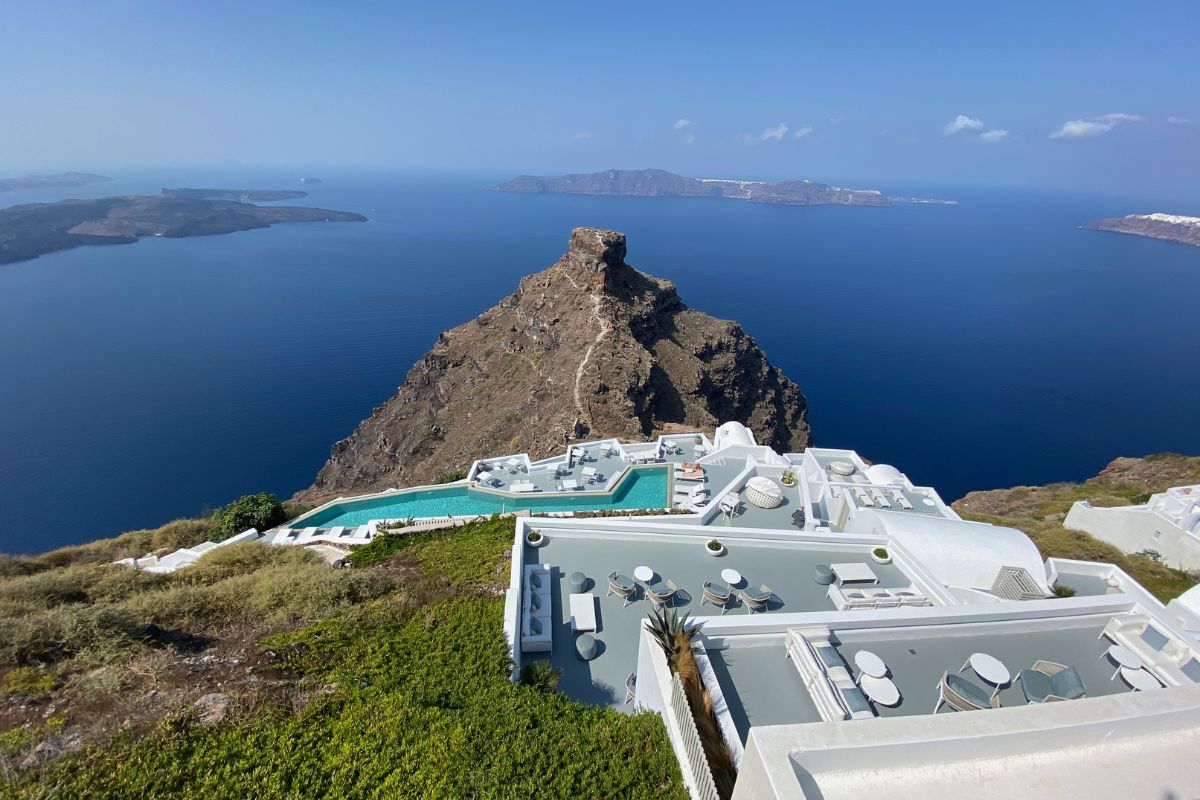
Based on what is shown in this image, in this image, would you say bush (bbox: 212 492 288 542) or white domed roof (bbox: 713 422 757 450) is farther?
white domed roof (bbox: 713 422 757 450)

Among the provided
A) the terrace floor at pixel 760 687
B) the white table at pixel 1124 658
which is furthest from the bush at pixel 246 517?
the white table at pixel 1124 658

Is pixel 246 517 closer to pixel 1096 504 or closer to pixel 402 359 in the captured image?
pixel 1096 504

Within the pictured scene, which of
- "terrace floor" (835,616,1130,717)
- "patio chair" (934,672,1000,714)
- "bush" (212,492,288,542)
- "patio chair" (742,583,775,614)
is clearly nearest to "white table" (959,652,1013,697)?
"terrace floor" (835,616,1130,717)

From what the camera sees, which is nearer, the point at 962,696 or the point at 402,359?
the point at 962,696

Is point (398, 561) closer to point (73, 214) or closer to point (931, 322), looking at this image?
point (931, 322)


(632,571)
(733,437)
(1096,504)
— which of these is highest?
(632,571)

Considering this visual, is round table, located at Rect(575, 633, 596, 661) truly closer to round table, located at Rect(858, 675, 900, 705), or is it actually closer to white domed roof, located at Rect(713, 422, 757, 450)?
round table, located at Rect(858, 675, 900, 705)

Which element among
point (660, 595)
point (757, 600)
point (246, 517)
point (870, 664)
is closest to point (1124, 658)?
point (870, 664)
